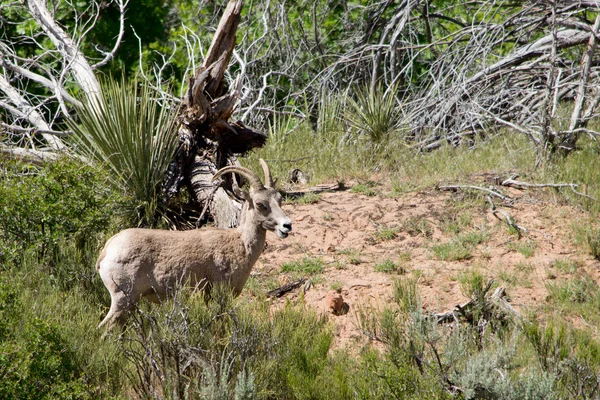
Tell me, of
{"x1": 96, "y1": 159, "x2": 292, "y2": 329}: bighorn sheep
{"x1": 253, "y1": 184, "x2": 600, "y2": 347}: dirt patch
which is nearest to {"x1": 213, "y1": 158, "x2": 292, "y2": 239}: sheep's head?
{"x1": 96, "y1": 159, "x2": 292, "y2": 329}: bighorn sheep

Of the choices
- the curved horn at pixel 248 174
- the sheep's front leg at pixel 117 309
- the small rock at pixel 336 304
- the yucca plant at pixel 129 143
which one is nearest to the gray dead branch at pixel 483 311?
the small rock at pixel 336 304

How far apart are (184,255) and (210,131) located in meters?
3.23

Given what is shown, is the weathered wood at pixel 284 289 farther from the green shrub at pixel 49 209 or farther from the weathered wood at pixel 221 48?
the weathered wood at pixel 221 48

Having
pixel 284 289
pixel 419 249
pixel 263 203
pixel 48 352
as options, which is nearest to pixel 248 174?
pixel 263 203

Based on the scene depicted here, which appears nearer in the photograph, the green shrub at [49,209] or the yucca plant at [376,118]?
the green shrub at [49,209]

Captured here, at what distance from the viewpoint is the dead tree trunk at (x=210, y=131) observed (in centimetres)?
923

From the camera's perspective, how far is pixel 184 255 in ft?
21.9

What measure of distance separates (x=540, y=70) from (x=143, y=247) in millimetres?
8246

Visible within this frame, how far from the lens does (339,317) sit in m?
7.64

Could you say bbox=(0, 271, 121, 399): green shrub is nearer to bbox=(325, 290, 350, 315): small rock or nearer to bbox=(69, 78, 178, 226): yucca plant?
bbox=(69, 78, 178, 226): yucca plant

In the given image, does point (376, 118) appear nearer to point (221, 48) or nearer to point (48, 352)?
point (221, 48)

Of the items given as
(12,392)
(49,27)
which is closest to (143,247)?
(12,392)

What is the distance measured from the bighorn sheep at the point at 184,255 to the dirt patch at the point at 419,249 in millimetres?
1159

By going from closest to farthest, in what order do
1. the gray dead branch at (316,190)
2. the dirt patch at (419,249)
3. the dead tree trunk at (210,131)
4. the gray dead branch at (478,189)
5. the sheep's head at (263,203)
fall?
the sheep's head at (263,203), the dirt patch at (419,249), the dead tree trunk at (210,131), the gray dead branch at (478,189), the gray dead branch at (316,190)
